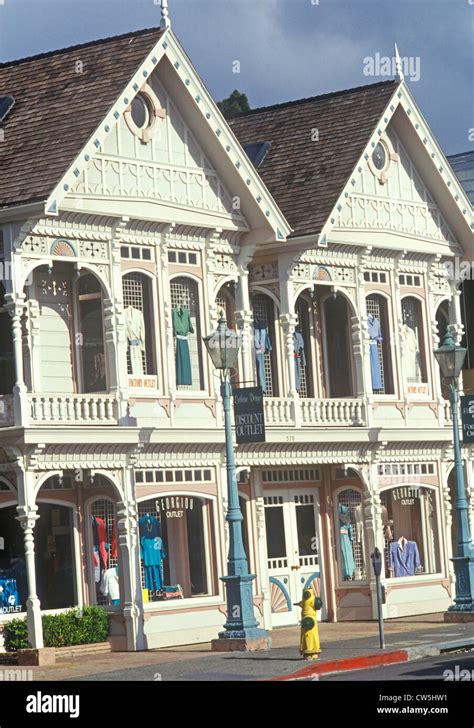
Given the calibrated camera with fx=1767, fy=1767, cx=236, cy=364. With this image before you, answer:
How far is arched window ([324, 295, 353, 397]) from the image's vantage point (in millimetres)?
38906

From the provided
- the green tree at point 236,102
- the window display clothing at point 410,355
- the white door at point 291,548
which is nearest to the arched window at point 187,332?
the white door at point 291,548

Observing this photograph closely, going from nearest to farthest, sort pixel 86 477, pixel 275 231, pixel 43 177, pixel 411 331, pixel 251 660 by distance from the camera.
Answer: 1. pixel 251 660
2. pixel 43 177
3. pixel 86 477
4. pixel 275 231
5. pixel 411 331

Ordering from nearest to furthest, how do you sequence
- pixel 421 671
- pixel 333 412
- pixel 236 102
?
1. pixel 421 671
2. pixel 333 412
3. pixel 236 102

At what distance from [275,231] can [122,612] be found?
27.2 ft

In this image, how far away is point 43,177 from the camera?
103 ft

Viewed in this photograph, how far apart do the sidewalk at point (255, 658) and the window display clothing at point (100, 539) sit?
2.18 m

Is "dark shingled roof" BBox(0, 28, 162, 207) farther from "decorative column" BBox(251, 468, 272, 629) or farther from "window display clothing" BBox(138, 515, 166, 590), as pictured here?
"decorative column" BBox(251, 468, 272, 629)

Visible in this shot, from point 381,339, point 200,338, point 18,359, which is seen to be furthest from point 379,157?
point 18,359

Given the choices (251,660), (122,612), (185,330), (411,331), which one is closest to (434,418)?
(411,331)

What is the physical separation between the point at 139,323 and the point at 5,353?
9.00 ft

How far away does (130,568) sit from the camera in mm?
32812

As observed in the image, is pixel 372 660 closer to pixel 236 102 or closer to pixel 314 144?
pixel 314 144

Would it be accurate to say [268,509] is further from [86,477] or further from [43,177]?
[43,177]

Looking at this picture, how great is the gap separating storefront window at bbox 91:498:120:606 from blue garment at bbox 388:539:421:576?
318 inches
